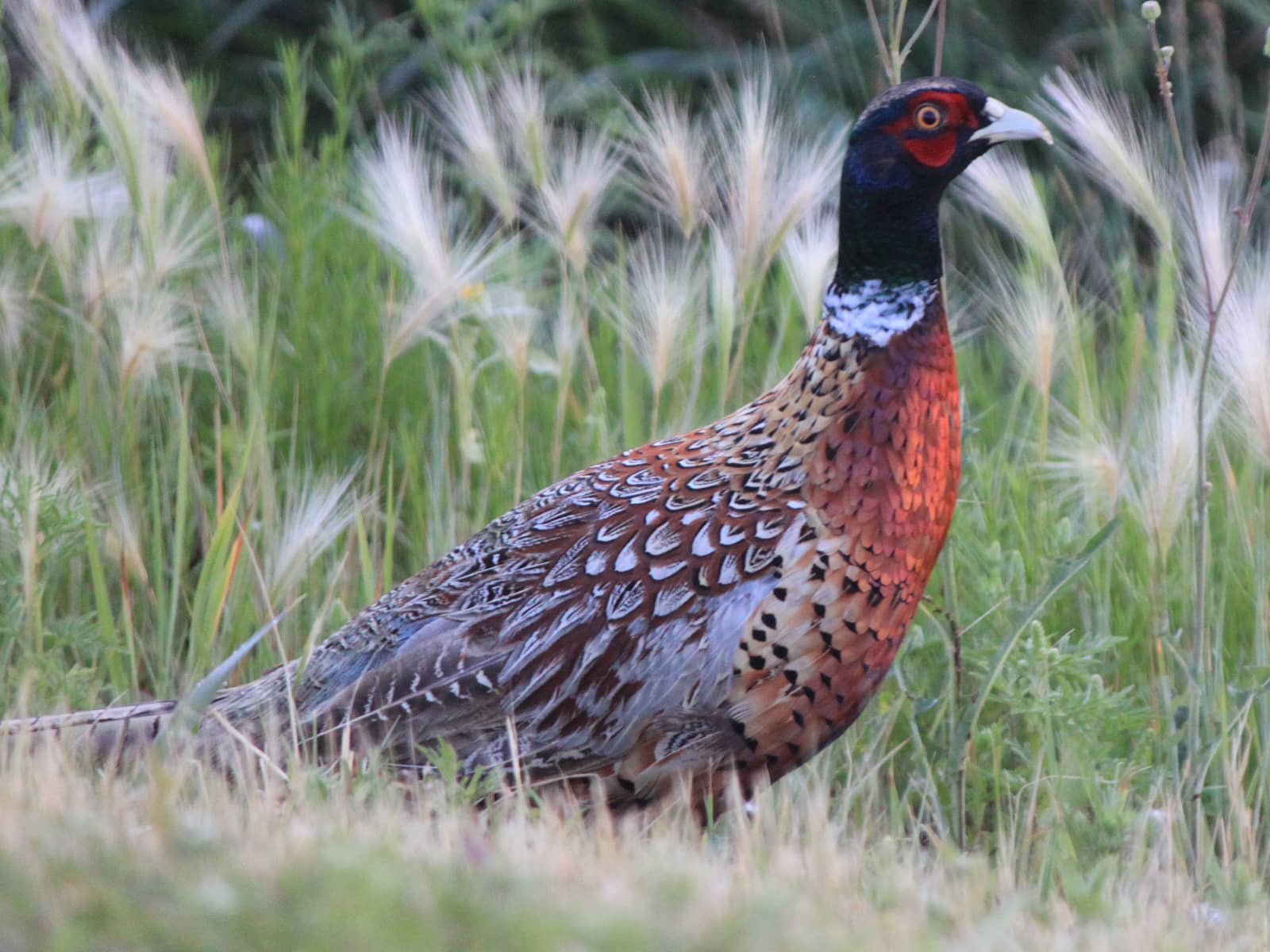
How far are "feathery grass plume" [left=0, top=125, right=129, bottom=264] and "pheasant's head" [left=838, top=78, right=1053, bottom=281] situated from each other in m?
1.73

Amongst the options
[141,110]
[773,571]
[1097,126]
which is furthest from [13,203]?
[1097,126]

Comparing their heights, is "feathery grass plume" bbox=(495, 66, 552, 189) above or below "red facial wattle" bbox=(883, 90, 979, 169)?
above

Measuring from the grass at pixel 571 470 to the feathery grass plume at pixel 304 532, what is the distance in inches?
0.5

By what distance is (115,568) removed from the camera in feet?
12.6

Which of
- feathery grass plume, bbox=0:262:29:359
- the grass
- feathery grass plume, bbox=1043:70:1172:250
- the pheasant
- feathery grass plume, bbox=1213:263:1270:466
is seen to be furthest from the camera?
feathery grass plume, bbox=0:262:29:359

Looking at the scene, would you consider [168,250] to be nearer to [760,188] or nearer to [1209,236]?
[760,188]

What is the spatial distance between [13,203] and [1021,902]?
279cm

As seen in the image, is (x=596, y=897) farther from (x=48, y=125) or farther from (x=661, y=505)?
(x=48, y=125)

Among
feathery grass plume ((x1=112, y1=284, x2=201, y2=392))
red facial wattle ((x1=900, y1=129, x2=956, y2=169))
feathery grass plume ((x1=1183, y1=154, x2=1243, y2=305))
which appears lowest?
feathery grass plume ((x1=1183, y1=154, x2=1243, y2=305))

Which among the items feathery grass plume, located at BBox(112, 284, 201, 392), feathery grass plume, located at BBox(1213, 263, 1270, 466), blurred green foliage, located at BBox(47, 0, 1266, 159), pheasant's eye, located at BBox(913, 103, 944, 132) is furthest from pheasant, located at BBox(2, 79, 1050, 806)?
blurred green foliage, located at BBox(47, 0, 1266, 159)

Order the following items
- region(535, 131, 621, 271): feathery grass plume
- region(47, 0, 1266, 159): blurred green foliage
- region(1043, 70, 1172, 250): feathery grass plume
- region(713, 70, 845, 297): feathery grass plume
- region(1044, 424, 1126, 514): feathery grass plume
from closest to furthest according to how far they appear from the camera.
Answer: region(1043, 70, 1172, 250): feathery grass plume → region(1044, 424, 1126, 514): feathery grass plume → region(713, 70, 845, 297): feathery grass plume → region(535, 131, 621, 271): feathery grass plume → region(47, 0, 1266, 159): blurred green foliage

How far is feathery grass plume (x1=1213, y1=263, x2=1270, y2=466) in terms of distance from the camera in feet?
10.2

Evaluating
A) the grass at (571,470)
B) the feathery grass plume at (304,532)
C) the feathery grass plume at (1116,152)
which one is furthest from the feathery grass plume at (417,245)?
the feathery grass plume at (1116,152)

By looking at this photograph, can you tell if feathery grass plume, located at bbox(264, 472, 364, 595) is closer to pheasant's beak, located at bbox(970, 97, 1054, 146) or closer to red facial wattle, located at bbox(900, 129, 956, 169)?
red facial wattle, located at bbox(900, 129, 956, 169)
